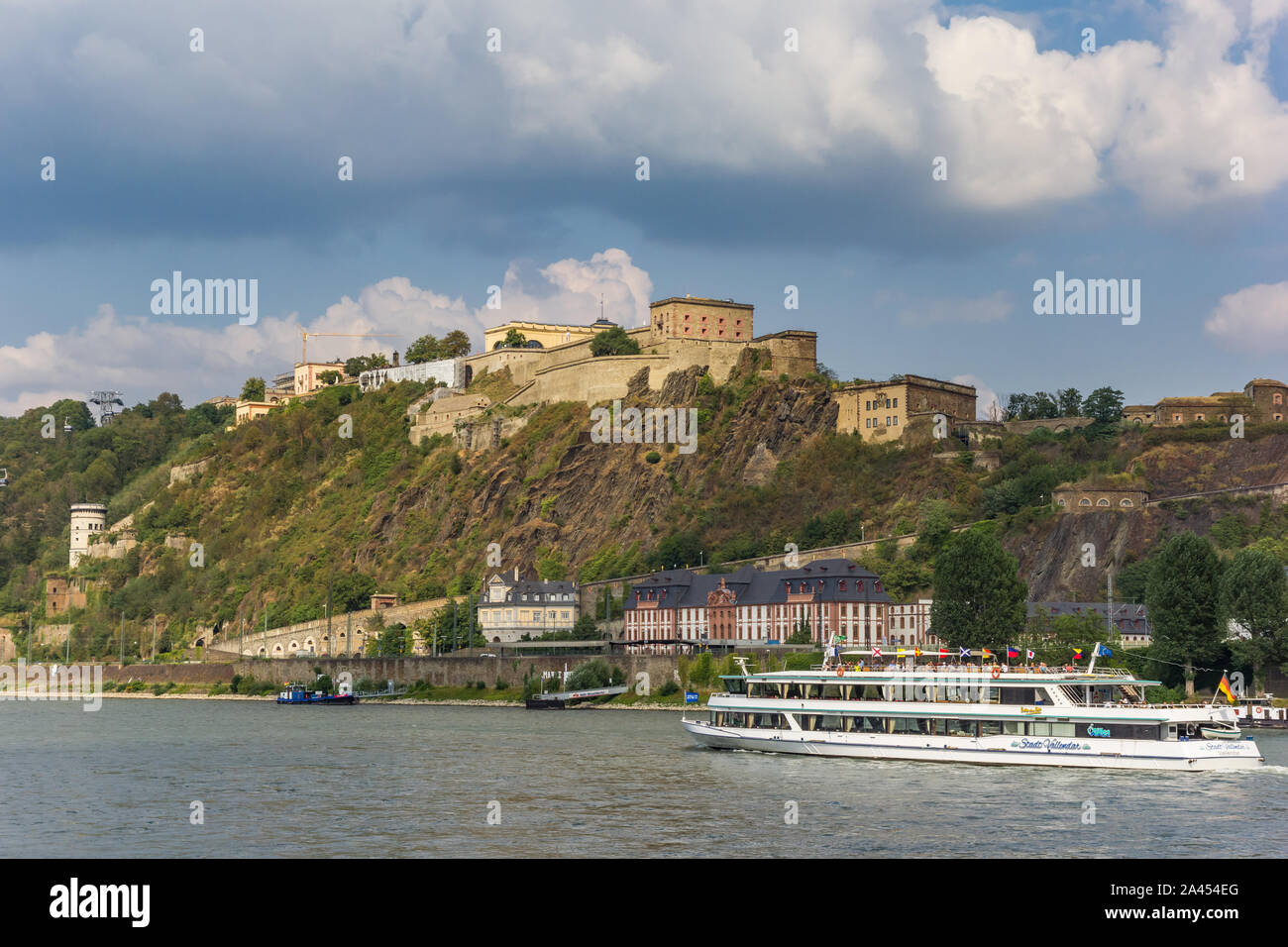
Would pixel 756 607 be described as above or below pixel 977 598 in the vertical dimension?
below

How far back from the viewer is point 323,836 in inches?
1305

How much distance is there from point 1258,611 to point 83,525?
495 feet

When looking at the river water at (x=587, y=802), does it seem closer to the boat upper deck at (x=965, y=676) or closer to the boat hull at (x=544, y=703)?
the boat upper deck at (x=965, y=676)

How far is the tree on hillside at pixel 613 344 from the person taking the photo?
494ft

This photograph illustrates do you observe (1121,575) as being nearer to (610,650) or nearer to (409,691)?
(610,650)

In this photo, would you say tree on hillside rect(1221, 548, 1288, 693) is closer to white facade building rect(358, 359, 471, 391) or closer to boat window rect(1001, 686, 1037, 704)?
boat window rect(1001, 686, 1037, 704)

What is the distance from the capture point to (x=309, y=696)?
11031cm

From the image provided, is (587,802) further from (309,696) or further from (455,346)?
(455,346)

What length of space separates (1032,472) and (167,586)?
318 feet

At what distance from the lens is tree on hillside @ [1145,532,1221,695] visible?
73.6 metres

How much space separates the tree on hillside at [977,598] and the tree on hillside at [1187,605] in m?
8.70

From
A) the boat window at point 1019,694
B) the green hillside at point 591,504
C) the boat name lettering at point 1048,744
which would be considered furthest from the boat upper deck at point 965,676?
the green hillside at point 591,504

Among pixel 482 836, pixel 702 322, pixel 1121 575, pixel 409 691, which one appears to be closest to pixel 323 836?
pixel 482 836

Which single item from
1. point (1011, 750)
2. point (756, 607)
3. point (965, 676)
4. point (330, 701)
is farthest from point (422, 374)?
point (1011, 750)
